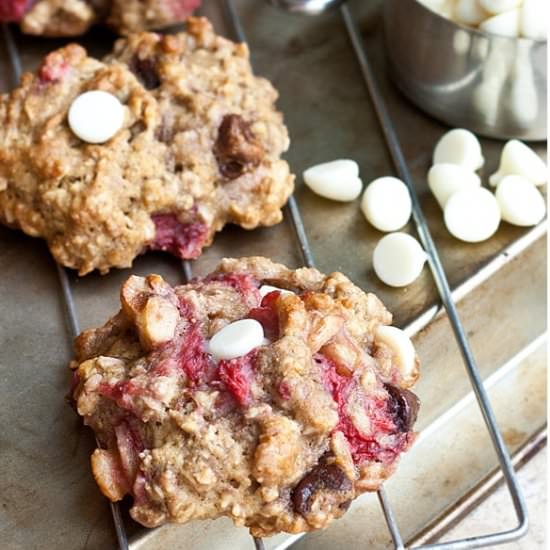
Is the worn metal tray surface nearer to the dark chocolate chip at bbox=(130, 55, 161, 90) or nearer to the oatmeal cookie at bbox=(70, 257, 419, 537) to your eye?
the oatmeal cookie at bbox=(70, 257, 419, 537)

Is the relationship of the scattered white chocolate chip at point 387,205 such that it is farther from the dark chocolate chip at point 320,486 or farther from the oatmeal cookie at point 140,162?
the dark chocolate chip at point 320,486

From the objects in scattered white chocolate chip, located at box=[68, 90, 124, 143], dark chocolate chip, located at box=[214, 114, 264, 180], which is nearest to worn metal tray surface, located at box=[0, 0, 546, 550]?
dark chocolate chip, located at box=[214, 114, 264, 180]

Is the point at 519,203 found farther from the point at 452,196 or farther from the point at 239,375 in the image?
the point at 239,375

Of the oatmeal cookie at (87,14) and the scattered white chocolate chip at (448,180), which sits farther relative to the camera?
the oatmeal cookie at (87,14)

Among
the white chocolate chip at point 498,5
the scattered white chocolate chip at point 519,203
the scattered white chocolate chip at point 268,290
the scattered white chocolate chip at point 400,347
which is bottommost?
the scattered white chocolate chip at point 519,203

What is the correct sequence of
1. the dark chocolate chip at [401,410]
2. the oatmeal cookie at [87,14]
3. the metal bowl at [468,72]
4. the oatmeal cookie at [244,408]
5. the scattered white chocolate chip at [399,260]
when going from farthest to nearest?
the oatmeal cookie at [87,14] < the metal bowl at [468,72] < the scattered white chocolate chip at [399,260] < the dark chocolate chip at [401,410] < the oatmeal cookie at [244,408]

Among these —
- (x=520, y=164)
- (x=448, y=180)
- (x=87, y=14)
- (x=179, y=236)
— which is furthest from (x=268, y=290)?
(x=87, y=14)

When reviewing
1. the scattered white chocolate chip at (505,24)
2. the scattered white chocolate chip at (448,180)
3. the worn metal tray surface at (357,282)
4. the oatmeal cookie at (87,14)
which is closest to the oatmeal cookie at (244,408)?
the worn metal tray surface at (357,282)

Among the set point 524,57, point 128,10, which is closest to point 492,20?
point 524,57
